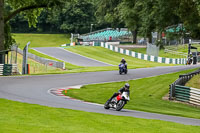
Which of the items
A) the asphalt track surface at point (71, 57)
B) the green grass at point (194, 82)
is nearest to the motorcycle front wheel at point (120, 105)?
the green grass at point (194, 82)

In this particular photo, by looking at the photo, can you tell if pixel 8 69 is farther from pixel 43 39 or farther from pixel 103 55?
pixel 43 39

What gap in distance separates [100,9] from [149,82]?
57.7 meters

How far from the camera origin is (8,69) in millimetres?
A: 36438

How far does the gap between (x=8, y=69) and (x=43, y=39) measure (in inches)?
A: 2658

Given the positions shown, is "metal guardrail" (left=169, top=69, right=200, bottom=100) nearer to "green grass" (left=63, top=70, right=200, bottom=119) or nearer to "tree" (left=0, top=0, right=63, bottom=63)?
"green grass" (left=63, top=70, right=200, bottom=119)

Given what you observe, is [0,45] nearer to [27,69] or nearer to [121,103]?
[27,69]

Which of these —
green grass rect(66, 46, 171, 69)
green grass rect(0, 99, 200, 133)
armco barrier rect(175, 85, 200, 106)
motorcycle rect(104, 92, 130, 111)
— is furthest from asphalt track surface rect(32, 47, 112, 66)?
green grass rect(0, 99, 200, 133)

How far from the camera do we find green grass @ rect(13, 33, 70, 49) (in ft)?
327

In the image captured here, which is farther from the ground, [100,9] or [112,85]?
[100,9]

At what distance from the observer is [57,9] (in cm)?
4088

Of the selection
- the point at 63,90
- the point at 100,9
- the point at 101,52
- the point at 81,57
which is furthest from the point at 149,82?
the point at 100,9

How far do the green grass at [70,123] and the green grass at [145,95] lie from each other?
13.4ft

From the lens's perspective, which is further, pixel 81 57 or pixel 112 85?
pixel 81 57

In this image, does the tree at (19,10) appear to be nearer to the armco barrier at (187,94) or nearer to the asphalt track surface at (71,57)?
the asphalt track surface at (71,57)
